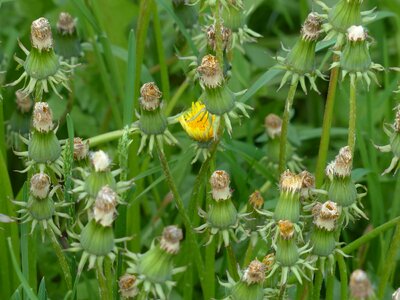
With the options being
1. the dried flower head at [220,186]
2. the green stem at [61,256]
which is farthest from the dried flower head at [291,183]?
the green stem at [61,256]

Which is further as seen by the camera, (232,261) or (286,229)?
(232,261)

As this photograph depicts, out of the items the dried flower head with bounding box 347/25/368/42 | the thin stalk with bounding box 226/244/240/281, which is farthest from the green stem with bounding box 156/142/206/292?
the dried flower head with bounding box 347/25/368/42

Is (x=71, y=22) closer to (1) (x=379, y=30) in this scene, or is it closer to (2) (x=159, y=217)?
Answer: (2) (x=159, y=217)

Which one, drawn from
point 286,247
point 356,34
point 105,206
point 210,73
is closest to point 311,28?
point 356,34

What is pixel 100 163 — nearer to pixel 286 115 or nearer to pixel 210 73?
pixel 210 73

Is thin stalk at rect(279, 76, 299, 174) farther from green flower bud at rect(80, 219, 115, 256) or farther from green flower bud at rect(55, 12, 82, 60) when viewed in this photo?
green flower bud at rect(55, 12, 82, 60)

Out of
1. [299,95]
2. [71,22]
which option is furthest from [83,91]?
[299,95]

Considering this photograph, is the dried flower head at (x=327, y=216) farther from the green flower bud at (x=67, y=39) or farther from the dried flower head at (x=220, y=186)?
the green flower bud at (x=67, y=39)
